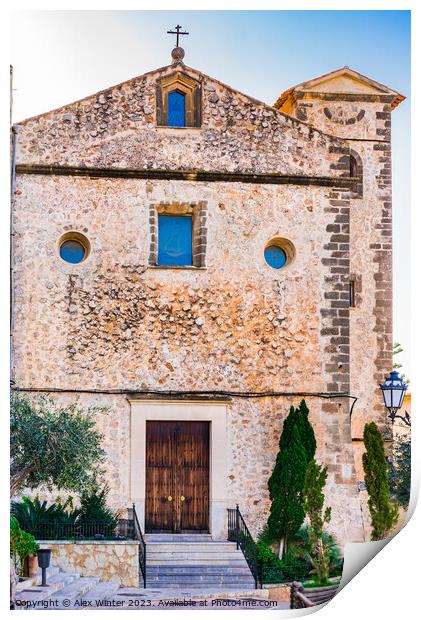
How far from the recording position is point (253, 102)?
1931cm

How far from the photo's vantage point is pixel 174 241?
19.2 m

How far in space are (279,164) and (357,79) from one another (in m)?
2.74

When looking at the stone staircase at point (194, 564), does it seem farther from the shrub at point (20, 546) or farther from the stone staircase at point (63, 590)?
the shrub at point (20, 546)

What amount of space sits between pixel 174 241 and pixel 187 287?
75 centimetres

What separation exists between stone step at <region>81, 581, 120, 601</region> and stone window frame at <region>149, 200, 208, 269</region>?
14.9 ft

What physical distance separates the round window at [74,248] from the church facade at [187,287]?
0.07ft

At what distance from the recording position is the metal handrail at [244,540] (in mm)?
17484

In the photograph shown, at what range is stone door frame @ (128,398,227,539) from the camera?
60.4 feet

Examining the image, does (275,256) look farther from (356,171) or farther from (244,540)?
(244,540)

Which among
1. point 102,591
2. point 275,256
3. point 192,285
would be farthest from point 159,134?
point 102,591

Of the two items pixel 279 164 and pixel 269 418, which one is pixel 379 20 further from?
pixel 269 418

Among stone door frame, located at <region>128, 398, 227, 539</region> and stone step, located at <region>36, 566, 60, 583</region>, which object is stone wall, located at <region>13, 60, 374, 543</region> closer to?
stone door frame, located at <region>128, 398, 227, 539</region>

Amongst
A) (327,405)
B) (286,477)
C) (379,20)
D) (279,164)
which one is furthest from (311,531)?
(379,20)
